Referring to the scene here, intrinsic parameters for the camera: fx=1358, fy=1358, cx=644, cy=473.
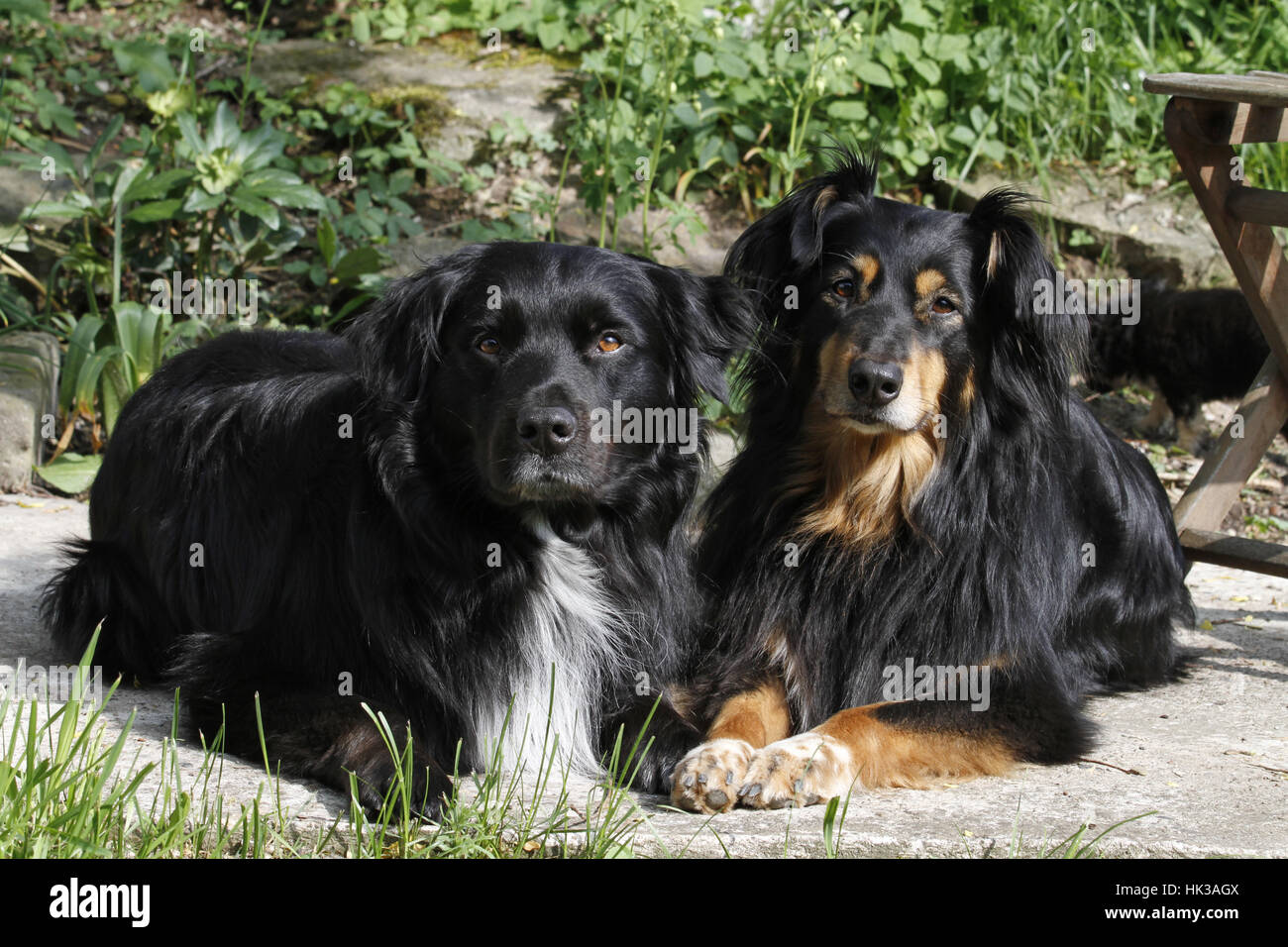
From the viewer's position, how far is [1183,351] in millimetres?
7262

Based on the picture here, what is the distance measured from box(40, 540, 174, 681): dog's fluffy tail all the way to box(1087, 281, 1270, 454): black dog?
5.08 meters

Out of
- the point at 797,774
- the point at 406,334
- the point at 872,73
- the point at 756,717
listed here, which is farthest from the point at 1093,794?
the point at 872,73

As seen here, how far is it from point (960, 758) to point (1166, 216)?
5678mm

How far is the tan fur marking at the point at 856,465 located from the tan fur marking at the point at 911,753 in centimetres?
57

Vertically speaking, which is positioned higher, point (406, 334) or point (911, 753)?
point (406, 334)

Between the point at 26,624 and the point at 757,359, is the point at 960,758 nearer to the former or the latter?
the point at 757,359

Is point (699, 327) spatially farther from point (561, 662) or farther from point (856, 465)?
point (561, 662)

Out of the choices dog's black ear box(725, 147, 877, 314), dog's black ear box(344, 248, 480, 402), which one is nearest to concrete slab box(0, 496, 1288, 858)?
dog's black ear box(344, 248, 480, 402)

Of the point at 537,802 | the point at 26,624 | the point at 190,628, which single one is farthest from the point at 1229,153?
the point at 26,624

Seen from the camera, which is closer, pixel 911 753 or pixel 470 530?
pixel 470 530

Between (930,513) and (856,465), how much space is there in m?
0.25

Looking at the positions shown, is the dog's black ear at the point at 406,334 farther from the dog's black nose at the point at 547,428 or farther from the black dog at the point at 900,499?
the black dog at the point at 900,499

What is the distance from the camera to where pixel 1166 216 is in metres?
8.20
